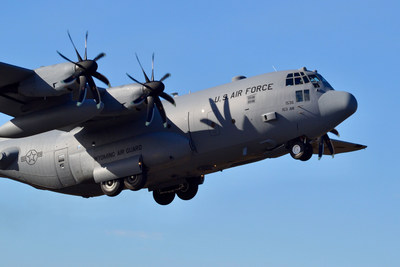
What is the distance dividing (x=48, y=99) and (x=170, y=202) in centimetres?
936

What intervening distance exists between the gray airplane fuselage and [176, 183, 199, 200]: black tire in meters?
1.60

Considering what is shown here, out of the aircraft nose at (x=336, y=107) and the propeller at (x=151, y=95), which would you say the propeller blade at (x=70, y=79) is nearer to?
the propeller at (x=151, y=95)

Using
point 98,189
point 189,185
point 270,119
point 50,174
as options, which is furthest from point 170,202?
point 270,119

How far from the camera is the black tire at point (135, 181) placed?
30.5 m

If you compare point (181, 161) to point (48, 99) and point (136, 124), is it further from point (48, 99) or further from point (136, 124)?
point (48, 99)

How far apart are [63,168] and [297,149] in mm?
10997

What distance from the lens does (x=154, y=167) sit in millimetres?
30516

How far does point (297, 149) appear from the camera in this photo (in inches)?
1164

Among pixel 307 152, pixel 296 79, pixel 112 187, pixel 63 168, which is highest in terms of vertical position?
pixel 296 79

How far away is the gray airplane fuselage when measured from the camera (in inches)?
1156

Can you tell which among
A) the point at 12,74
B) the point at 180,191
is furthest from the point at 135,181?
the point at 12,74

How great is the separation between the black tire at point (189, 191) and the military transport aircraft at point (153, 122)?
146cm

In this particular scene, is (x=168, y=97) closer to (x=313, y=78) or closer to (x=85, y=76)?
(x=85, y=76)

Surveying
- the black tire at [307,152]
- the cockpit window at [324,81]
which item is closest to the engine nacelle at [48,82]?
the black tire at [307,152]
